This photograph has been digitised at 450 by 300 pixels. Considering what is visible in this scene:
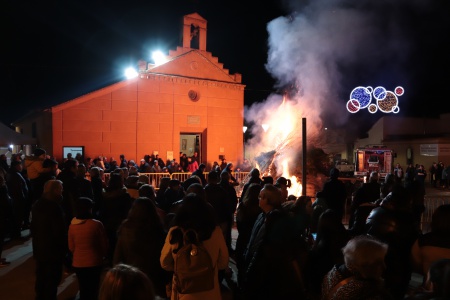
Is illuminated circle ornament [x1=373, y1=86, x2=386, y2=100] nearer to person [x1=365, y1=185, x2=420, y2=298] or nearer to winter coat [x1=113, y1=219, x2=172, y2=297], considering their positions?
person [x1=365, y1=185, x2=420, y2=298]

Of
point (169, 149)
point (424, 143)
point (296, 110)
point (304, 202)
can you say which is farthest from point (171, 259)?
point (424, 143)

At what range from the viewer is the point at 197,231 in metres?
3.20

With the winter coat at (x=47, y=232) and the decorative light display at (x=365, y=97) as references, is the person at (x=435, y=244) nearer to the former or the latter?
the winter coat at (x=47, y=232)

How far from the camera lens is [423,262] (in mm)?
3340

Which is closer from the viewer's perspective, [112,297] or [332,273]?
[112,297]

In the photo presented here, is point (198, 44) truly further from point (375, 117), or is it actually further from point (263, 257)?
point (375, 117)

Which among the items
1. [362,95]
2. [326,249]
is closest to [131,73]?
[362,95]

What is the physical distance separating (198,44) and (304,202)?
17641 millimetres

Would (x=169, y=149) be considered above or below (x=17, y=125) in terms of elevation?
below

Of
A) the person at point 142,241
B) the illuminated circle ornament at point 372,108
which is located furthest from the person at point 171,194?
the illuminated circle ornament at point 372,108

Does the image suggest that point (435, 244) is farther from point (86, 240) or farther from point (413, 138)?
point (413, 138)

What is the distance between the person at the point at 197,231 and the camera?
3182mm

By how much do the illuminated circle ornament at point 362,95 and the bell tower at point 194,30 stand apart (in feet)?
30.3

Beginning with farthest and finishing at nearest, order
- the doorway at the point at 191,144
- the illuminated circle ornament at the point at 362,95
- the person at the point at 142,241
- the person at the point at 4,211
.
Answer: the doorway at the point at 191,144 < the illuminated circle ornament at the point at 362,95 < the person at the point at 4,211 < the person at the point at 142,241
